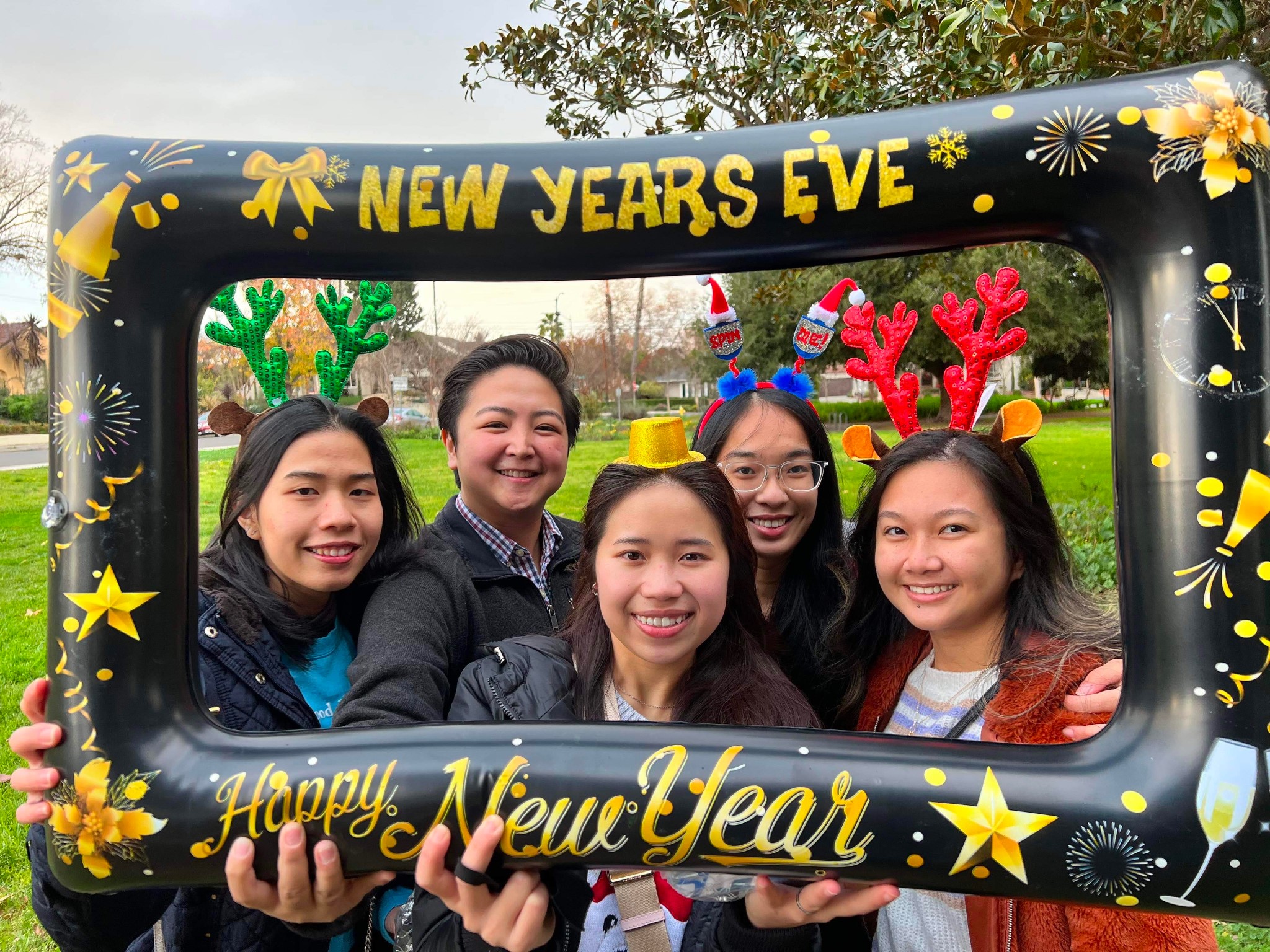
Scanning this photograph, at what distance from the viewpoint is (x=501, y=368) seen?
8.55 ft

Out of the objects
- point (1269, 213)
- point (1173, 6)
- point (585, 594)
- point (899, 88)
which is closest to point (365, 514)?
point (585, 594)

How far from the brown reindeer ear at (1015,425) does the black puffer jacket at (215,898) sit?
1738mm

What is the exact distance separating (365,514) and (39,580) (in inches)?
341

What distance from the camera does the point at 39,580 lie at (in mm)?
8797

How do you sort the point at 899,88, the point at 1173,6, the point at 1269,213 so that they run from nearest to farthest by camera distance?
the point at 1269,213, the point at 1173,6, the point at 899,88

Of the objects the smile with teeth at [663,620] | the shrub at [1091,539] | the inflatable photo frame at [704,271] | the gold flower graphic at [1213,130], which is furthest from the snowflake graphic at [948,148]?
the shrub at [1091,539]

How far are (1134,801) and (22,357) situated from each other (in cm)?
1394

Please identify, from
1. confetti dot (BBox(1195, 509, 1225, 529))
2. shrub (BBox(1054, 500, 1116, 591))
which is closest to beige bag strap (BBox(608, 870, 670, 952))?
confetti dot (BBox(1195, 509, 1225, 529))

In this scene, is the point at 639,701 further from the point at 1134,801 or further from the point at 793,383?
the point at 793,383

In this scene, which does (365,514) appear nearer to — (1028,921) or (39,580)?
(1028,921)

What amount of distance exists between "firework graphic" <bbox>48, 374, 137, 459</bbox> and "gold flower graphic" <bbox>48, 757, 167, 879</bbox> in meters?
0.56

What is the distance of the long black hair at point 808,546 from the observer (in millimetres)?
2660

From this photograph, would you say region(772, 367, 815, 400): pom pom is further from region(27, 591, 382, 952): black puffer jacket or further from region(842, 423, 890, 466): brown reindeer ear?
region(27, 591, 382, 952): black puffer jacket

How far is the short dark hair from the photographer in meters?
2.64
